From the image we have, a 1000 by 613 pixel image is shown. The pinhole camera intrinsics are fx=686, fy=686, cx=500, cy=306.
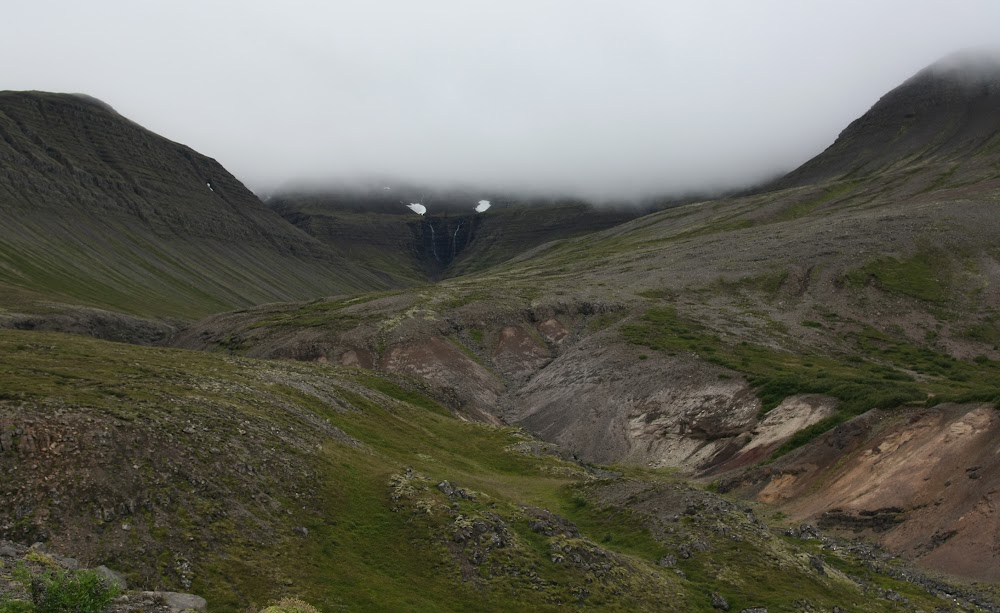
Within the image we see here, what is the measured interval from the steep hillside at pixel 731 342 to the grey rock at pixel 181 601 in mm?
35163

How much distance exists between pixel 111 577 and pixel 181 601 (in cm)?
198

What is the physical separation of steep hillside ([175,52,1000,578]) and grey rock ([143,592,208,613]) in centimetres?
3516

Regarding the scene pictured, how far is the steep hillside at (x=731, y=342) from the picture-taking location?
208 ft

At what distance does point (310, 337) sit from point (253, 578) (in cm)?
9406

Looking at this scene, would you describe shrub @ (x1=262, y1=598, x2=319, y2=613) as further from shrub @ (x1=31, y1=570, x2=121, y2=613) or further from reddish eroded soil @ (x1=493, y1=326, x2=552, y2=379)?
reddish eroded soil @ (x1=493, y1=326, x2=552, y2=379)

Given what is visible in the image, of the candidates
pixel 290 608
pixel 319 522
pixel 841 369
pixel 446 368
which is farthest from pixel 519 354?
pixel 290 608

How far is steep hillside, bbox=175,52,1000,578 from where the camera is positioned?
63.3 m

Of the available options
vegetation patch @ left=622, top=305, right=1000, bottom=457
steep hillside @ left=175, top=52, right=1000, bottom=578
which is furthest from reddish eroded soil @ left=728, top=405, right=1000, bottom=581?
vegetation patch @ left=622, top=305, right=1000, bottom=457

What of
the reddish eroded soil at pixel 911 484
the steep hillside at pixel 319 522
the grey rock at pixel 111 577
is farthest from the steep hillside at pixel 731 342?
the grey rock at pixel 111 577

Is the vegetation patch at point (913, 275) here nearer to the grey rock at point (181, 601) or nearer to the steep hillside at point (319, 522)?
the steep hillside at point (319, 522)

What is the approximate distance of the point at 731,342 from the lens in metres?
101

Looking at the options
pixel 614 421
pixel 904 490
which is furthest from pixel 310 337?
pixel 904 490

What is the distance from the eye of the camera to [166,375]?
4122 cm

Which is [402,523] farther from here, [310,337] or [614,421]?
[310,337]
